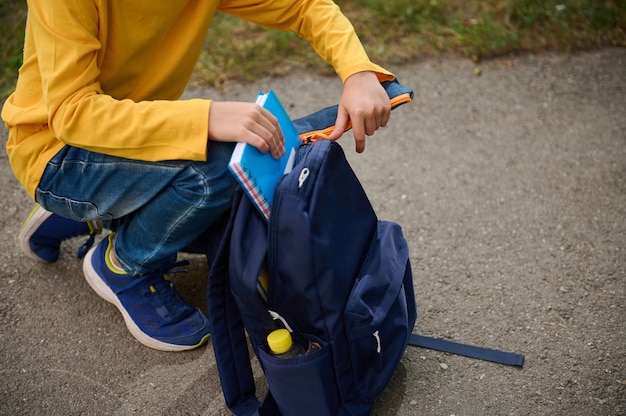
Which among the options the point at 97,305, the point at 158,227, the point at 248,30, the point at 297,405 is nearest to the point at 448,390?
the point at 297,405

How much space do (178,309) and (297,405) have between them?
55 centimetres

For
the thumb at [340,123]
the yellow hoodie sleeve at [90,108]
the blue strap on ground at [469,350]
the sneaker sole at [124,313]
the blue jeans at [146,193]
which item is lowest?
the sneaker sole at [124,313]

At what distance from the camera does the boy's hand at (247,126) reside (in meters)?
1.47

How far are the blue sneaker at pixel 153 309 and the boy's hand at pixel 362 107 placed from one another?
27.8 inches

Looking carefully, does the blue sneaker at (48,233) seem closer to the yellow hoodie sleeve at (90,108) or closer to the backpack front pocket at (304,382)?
the yellow hoodie sleeve at (90,108)

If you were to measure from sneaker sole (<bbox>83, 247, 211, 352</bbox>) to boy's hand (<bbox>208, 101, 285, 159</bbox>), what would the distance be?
2.27 ft

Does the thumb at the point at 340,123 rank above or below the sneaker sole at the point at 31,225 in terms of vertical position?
above

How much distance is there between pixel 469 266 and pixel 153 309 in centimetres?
106

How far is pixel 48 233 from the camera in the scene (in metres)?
2.15

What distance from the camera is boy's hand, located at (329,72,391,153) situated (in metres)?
1.67

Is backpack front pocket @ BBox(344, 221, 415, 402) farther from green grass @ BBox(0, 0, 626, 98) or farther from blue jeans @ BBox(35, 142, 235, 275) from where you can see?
green grass @ BBox(0, 0, 626, 98)

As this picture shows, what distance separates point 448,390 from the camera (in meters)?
1.77

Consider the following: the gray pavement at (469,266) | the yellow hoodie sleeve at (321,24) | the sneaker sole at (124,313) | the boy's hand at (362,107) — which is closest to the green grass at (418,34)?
the gray pavement at (469,266)

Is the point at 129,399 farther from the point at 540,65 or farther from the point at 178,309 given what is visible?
the point at 540,65
